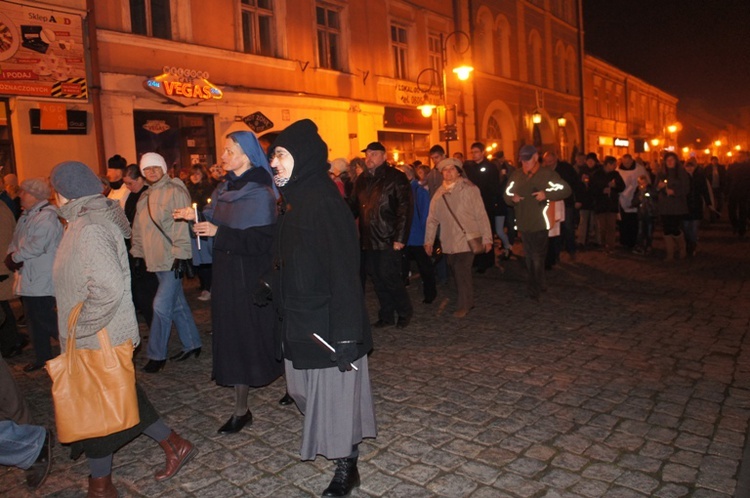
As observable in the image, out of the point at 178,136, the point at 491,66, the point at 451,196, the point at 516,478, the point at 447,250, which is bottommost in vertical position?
the point at 516,478

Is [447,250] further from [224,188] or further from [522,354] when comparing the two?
[224,188]

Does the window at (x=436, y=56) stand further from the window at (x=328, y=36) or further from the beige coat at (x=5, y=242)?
the beige coat at (x=5, y=242)

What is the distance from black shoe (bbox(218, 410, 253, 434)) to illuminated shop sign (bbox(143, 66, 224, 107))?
10.2 meters

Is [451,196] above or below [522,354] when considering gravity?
above

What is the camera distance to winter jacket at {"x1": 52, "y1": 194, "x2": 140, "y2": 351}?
329cm

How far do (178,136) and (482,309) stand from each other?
8.99m

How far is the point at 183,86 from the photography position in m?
13.5

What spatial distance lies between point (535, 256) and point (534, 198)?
2.59 ft

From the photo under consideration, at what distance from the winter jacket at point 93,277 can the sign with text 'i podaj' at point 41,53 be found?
9.19 meters

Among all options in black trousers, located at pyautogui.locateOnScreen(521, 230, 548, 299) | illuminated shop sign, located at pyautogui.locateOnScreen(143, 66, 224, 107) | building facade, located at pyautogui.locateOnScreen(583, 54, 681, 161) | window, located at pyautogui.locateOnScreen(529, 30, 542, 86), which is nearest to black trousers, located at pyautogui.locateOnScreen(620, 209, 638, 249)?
black trousers, located at pyautogui.locateOnScreen(521, 230, 548, 299)

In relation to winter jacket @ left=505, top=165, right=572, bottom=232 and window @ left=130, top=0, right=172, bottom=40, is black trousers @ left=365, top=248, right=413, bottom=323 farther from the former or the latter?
window @ left=130, top=0, right=172, bottom=40

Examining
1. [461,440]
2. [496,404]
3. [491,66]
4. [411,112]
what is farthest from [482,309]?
[491,66]

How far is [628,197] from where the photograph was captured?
12547 mm

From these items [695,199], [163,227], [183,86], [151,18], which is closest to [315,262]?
[163,227]
